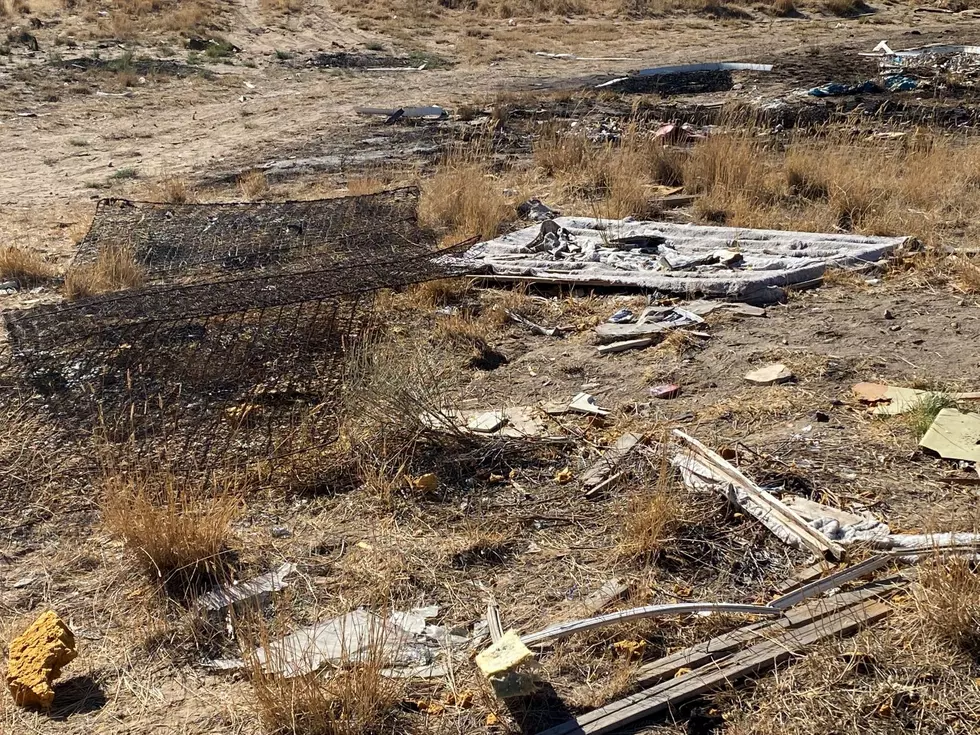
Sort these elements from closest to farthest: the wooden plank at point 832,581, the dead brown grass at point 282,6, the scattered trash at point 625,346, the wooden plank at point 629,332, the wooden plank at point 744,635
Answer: the wooden plank at point 744,635
the wooden plank at point 832,581
the scattered trash at point 625,346
the wooden plank at point 629,332
the dead brown grass at point 282,6

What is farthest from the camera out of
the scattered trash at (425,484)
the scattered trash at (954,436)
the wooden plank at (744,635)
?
the scattered trash at (425,484)

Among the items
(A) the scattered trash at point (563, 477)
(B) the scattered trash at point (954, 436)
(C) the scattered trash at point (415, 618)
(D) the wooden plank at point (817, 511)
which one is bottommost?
(C) the scattered trash at point (415, 618)

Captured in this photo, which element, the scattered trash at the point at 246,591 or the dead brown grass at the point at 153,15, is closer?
the scattered trash at the point at 246,591

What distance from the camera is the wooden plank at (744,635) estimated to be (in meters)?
2.74

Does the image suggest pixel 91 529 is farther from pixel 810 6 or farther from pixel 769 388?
pixel 810 6

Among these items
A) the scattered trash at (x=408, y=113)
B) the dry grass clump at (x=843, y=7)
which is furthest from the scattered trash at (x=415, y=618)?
the dry grass clump at (x=843, y=7)

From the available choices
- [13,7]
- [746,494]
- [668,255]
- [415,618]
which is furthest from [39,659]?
[13,7]

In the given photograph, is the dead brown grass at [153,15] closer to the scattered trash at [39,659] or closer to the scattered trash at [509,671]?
the scattered trash at [39,659]

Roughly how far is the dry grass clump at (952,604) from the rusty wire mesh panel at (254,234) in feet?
13.6

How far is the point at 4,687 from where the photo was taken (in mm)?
2807

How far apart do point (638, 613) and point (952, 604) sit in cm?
89

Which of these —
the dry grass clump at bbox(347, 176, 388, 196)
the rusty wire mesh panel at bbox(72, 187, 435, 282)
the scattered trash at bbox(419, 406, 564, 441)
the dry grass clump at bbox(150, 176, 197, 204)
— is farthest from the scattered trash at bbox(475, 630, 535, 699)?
the dry grass clump at bbox(150, 176, 197, 204)

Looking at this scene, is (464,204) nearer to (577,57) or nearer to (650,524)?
(650,524)

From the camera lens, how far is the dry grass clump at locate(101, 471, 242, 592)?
10.6 feet
